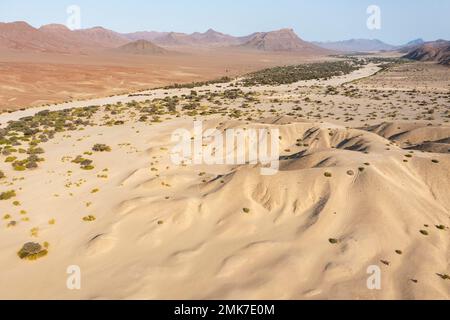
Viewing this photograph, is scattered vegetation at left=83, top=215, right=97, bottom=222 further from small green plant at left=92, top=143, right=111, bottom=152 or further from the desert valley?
small green plant at left=92, top=143, right=111, bottom=152

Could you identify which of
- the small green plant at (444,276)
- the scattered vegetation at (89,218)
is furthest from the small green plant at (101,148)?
the small green plant at (444,276)

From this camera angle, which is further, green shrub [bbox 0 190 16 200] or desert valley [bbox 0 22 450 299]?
green shrub [bbox 0 190 16 200]

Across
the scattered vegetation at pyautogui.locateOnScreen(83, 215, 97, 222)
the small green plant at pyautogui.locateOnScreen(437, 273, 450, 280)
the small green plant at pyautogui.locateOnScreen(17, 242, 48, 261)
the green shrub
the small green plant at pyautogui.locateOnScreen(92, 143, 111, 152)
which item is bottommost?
the small green plant at pyautogui.locateOnScreen(437, 273, 450, 280)

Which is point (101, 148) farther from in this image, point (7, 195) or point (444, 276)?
point (444, 276)

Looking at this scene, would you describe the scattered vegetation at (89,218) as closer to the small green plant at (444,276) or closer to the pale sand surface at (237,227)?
the pale sand surface at (237,227)

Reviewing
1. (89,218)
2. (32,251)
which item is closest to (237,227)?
(89,218)

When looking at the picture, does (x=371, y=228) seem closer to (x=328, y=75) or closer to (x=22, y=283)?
(x=22, y=283)

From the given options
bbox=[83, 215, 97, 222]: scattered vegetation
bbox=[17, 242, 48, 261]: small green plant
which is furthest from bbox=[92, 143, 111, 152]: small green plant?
bbox=[17, 242, 48, 261]: small green plant

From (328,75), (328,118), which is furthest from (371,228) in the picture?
(328,75)
